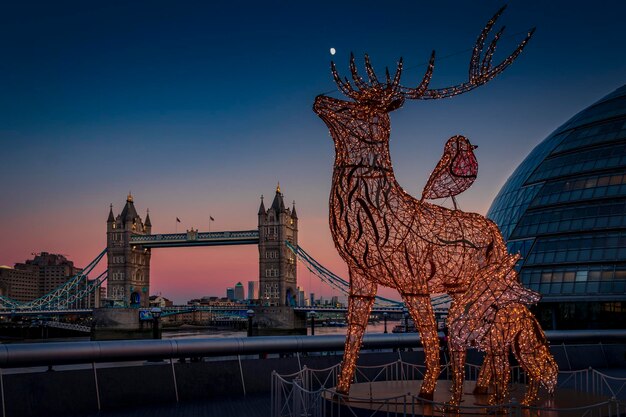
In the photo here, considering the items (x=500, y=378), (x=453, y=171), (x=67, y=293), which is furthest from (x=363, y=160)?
(x=67, y=293)

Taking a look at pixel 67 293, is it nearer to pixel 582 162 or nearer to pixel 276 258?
pixel 276 258

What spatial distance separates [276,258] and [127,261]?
72.9ft

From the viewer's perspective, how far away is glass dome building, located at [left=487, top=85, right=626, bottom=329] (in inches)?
958

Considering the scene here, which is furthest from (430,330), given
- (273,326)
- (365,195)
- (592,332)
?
(273,326)

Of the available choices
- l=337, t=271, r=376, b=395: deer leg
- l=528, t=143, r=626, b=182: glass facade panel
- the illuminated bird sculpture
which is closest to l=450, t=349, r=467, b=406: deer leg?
l=337, t=271, r=376, b=395: deer leg

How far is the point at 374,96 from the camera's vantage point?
8.01m

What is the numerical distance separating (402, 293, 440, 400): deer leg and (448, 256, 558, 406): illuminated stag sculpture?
26 centimetres

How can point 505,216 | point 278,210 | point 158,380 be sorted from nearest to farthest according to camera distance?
point 158,380, point 505,216, point 278,210

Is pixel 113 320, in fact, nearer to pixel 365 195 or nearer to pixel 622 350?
pixel 622 350

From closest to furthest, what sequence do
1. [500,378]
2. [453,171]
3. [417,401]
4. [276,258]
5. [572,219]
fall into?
[500,378]
[417,401]
[453,171]
[572,219]
[276,258]

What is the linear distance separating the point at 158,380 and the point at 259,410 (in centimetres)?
185

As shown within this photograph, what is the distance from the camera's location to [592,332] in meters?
16.7

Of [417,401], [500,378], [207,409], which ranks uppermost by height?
[500,378]

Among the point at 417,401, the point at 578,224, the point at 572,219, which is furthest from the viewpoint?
the point at 572,219
